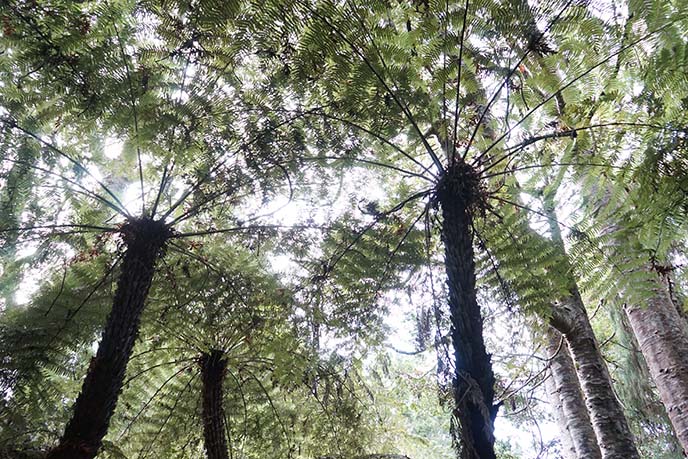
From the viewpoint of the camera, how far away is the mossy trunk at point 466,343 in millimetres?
1152

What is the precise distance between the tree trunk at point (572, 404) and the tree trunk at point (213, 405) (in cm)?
197

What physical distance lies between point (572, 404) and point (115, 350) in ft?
8.78

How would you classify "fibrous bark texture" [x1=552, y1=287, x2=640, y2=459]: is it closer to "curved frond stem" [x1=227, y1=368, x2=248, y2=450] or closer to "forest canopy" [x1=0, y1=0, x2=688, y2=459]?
"forest canopy" [x1=0, y1=0, x2=688, y2=459]

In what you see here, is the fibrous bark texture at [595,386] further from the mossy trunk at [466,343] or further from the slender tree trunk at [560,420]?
the mossy trunk at [466,343]

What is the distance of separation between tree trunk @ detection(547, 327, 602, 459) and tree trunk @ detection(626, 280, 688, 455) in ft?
1.47

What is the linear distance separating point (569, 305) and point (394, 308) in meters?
1.05

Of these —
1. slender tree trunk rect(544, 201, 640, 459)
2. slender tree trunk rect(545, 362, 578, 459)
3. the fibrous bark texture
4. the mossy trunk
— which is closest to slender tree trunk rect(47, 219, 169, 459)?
the mossy trunk

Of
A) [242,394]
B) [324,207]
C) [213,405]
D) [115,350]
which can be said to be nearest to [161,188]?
[115,350]

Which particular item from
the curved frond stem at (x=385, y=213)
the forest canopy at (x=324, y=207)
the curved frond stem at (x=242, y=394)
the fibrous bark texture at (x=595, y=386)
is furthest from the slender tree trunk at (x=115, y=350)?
the fibrous bark texture at (x=595, y=386)

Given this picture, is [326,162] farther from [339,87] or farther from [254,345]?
[254,345]

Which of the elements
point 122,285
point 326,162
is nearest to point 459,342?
point 122,285

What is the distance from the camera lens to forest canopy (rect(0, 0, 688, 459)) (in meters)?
1.72

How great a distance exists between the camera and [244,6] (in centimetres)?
184

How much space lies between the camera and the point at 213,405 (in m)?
2.54
